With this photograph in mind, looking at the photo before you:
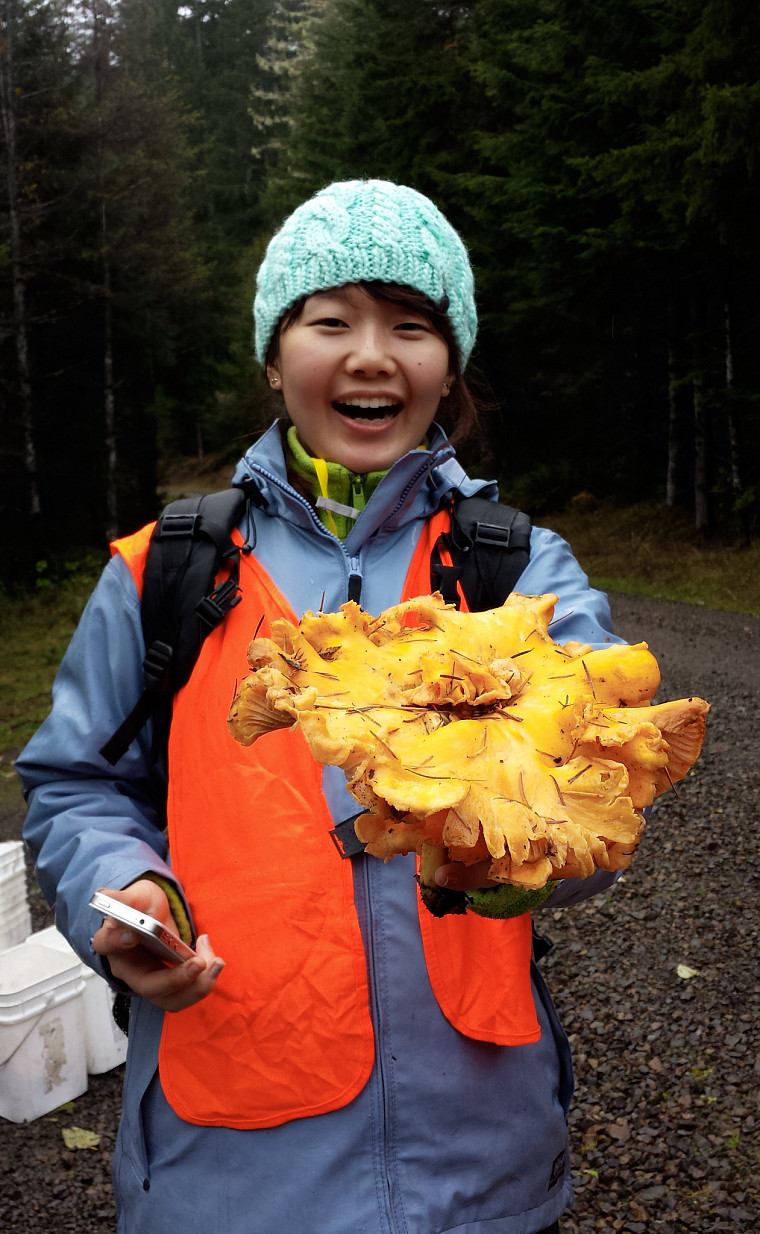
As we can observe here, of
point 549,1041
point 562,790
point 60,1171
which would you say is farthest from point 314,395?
point 60,1171

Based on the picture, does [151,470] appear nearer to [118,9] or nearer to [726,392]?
[118,9]

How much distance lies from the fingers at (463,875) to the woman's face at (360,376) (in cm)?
102

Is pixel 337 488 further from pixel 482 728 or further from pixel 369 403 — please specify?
pixel 482 728

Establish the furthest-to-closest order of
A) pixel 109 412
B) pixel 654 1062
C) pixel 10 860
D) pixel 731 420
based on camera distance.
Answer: pixel 109 412 < pixel 731 420 < pixel 10 860 < pixel 654 1062

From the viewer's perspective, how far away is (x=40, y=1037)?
394cm

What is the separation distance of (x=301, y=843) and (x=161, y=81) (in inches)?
1496

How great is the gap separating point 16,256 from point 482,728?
18832mm

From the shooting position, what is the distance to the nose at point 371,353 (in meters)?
1.88

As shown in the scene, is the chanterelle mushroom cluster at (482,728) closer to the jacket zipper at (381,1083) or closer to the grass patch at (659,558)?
the jacket zipper at (381,1083)

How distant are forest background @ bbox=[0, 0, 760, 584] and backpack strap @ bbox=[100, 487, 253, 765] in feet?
39.2

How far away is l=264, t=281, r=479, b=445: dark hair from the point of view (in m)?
1.95

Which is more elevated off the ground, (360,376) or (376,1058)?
(360,376)

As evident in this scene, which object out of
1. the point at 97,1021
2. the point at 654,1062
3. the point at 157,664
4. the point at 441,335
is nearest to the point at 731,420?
the point at 654,1062

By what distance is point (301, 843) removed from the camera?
167 cm
